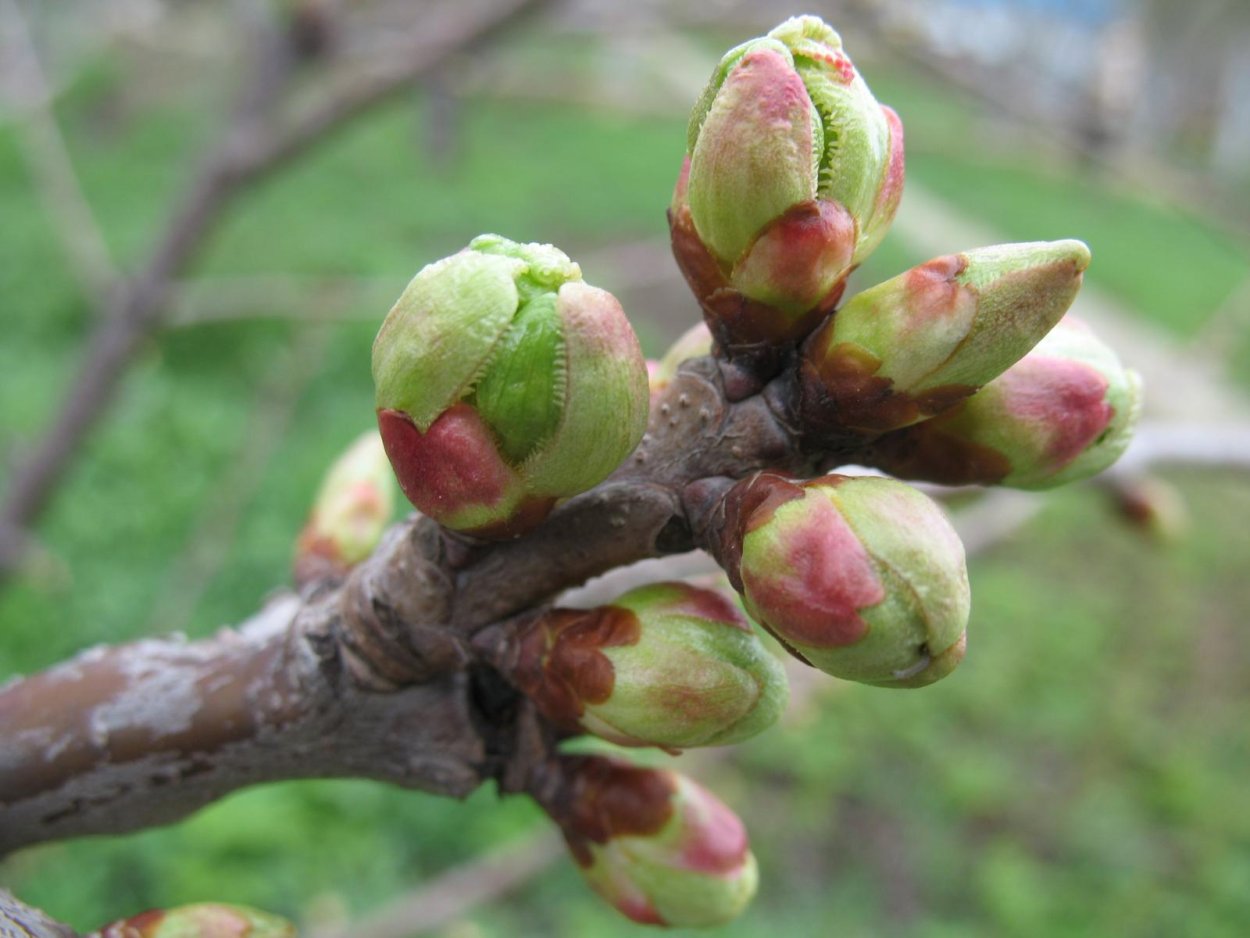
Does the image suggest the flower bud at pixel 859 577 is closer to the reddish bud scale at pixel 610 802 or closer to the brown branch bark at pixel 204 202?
the reddish bud scale at pixel 610 802

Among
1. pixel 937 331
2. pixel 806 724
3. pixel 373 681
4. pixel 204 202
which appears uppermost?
pixel 937 331

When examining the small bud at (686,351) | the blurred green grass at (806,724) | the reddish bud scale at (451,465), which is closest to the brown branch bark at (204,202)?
the blurred green grass at (806,724)

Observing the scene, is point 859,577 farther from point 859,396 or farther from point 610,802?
point 610,802

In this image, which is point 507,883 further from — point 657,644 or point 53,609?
point 657,644

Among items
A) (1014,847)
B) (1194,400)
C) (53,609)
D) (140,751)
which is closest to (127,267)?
(53,609)

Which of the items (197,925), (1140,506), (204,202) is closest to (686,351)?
(197,925)

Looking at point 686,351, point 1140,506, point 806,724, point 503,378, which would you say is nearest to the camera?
point 503,378
